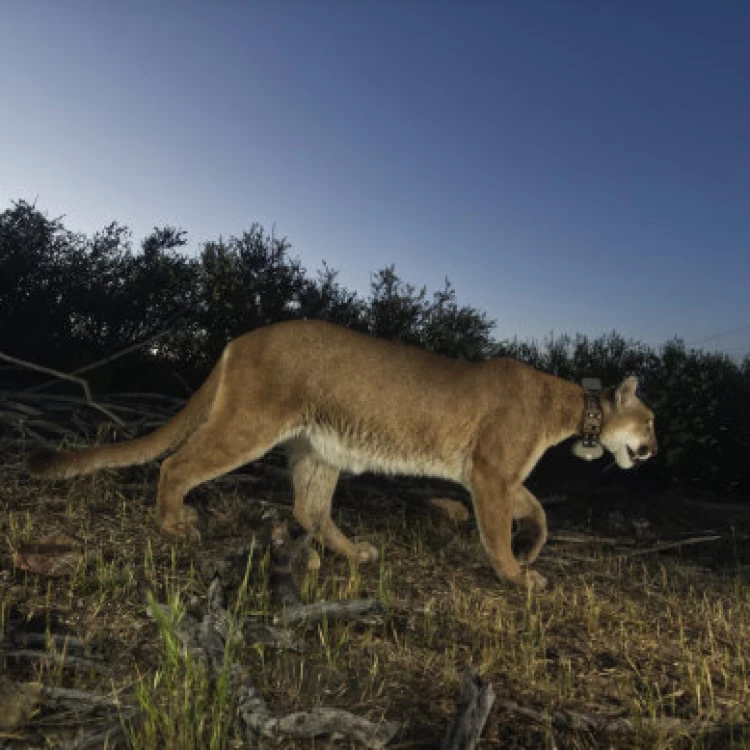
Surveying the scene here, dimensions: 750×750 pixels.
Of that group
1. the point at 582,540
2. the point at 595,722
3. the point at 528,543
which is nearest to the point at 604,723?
the point at 595,722

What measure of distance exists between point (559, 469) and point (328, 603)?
6183mm

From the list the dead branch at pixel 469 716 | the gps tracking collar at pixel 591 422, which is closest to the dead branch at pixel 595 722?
the dead branch at pixel 469 716

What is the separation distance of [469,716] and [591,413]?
11.0 ft

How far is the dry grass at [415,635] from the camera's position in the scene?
254 cm

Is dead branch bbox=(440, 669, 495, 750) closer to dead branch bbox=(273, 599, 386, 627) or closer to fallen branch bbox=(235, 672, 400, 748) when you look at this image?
fallen branch bbox=(235, 672, 400, 748)

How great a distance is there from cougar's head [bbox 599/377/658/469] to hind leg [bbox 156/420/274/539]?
252 cm

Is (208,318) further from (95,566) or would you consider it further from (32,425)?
(95,566)

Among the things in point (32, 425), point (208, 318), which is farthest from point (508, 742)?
point (208, 318)

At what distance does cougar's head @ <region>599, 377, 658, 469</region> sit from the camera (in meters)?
5.49

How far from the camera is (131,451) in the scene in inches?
187

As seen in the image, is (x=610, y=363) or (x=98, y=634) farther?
(x=610, y=363)

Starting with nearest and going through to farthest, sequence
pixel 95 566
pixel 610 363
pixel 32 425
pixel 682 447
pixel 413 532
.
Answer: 1. pixel 95 566
2. pixel 413 532
3. pixel 32 425
4. pixel 682 447
5. pixel 610 363

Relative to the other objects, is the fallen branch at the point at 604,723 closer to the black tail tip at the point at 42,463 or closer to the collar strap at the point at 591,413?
the collar strap at the point at 591,413

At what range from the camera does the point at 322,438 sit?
4.82 m
